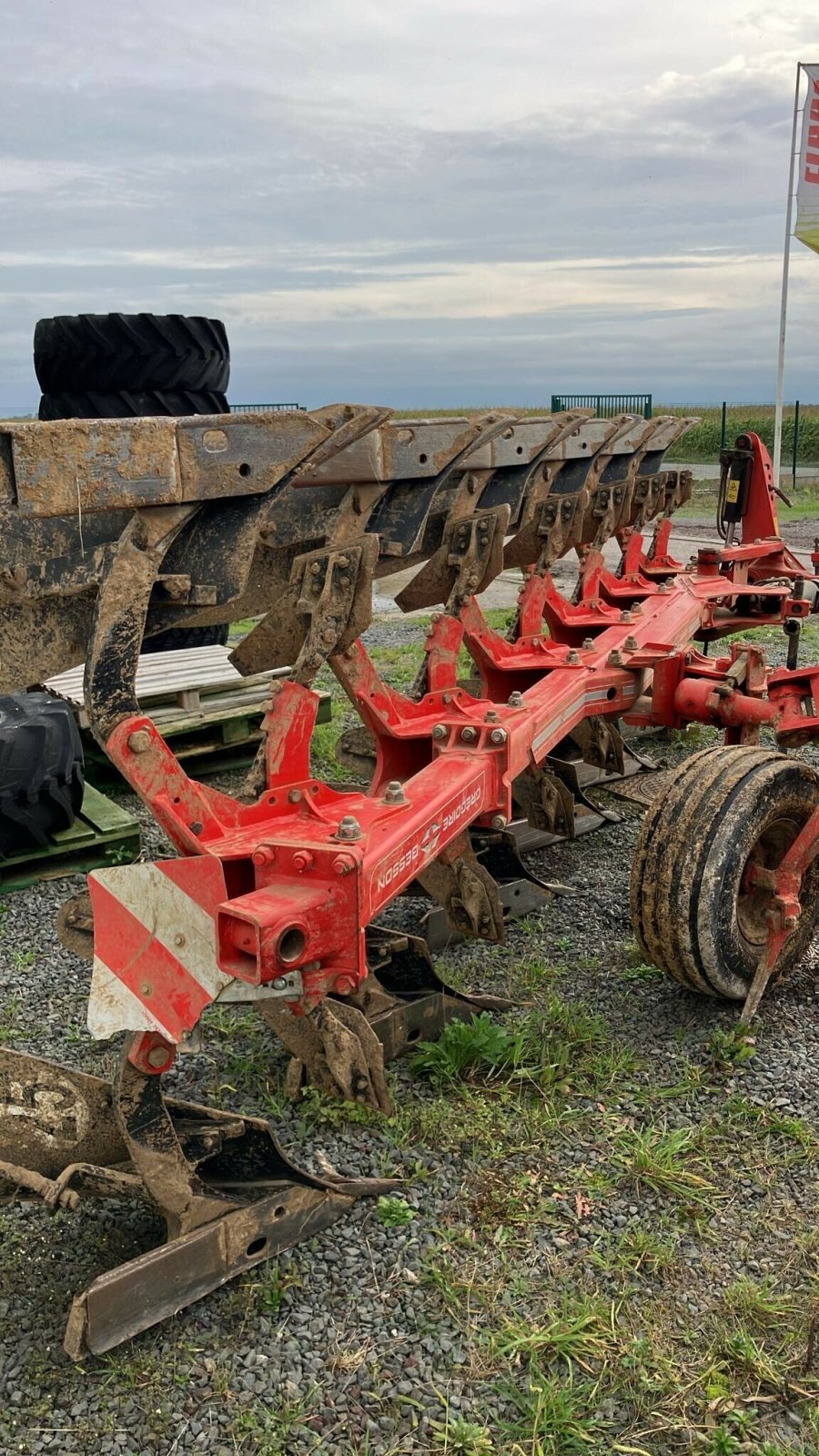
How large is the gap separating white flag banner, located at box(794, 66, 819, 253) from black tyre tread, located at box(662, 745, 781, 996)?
503 inches

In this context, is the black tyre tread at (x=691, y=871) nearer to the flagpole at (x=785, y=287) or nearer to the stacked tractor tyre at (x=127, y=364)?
the stacked tractor tyre at (x=127, y=364)

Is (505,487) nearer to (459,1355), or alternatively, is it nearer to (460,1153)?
(460,1153)

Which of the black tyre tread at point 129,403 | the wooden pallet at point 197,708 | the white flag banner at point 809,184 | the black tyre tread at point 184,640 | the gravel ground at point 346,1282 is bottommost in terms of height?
the gravel ground at point 346,1282

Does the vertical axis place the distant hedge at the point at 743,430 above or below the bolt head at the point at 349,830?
above

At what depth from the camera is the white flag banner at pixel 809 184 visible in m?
14.1

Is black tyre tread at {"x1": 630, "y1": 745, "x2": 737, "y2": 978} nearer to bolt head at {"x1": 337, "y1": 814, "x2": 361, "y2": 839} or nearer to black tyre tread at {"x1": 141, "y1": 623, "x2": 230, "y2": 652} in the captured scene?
bolt head at {"x1": 337, "y1": 814, "x2": 361, "y2": 839}

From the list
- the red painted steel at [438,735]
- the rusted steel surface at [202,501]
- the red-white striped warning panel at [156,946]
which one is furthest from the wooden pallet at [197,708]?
the red-white striped warning panel at [156,946]

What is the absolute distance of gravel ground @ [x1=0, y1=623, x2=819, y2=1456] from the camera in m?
2.44

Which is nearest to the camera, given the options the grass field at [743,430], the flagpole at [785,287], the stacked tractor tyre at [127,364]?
the stacked tractor tyre at [127,364]

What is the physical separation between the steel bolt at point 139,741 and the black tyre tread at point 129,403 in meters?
4.04

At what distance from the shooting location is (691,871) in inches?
147

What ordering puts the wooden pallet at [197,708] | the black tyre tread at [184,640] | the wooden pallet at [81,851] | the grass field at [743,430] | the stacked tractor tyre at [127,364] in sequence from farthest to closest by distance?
the grass field at [743,430], the black tyre tread at [184,640], the stacked tractor tyre at [127,364], the wooden pallet at [197,708], the wooden pallet at [81,851]

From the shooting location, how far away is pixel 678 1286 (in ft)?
9.29

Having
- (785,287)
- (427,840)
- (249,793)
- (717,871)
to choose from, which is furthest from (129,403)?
(785,287)
